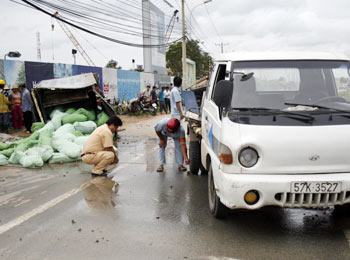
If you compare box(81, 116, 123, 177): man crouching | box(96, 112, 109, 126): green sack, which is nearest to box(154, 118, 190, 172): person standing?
box(81, 116, 123, 177): man crouching

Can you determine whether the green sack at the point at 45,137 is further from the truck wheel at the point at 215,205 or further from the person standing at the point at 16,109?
the truck wheel at the point at 215,205

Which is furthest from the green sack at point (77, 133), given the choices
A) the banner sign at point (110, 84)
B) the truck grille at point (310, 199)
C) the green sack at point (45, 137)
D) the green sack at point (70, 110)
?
the banner sign at point (110, 84)

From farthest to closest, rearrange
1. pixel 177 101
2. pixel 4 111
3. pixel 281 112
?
pixel 4 111
pixel 177 101
pixel 281 112

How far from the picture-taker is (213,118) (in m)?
5.89

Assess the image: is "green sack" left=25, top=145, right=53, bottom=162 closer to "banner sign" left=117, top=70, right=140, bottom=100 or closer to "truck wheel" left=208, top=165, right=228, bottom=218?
"truck wheel" left=208, top=165, right=228, bottom=218

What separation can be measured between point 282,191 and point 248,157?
0.47m

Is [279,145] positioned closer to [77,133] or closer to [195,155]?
[195,155]

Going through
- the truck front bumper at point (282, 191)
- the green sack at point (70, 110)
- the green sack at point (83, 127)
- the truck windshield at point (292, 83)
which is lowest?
the green sack at point (83, 127)

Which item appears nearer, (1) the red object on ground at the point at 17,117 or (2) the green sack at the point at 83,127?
(2) the green sack at the point at 83,127

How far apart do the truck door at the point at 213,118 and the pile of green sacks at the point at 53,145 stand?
438cm

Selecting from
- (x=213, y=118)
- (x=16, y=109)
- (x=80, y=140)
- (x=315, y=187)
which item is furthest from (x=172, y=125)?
(x=16, y=109)

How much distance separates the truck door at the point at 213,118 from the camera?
5523 millimetres

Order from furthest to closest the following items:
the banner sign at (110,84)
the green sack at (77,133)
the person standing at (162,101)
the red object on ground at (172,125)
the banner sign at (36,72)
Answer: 1. the person standing at (162,101)
2. the banner sign at (110,84)
3. the banner sign at (36,72)
4. the green sack at (77,133)
5. the red object on ground at (172,125)

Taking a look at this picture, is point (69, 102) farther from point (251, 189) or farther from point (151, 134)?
point (251, 189)
